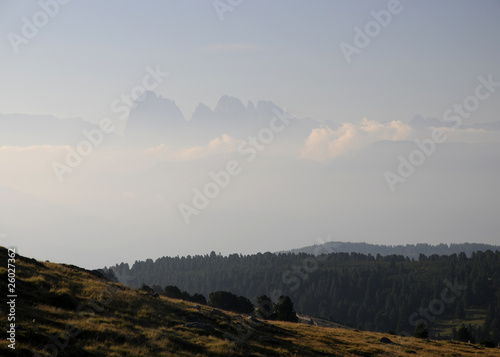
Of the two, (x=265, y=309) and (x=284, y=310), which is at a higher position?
(x=265, y=309)

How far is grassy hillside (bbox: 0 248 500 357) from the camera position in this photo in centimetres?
2505

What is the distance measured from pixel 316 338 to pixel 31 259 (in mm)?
31980

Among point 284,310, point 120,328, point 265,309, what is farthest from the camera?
point 284,310

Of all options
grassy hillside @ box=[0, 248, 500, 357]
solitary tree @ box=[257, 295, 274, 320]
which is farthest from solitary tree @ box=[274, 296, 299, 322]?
grassy hillside @ box=[0, 248, 500, 357]

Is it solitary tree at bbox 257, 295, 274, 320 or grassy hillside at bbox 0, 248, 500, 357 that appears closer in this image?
grassy hillside at bbox 0, 248, 500, 357

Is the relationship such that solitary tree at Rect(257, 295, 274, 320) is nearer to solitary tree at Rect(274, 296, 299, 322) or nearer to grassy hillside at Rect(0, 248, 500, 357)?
solitary tree at Rect(274, 296, 299, 322)

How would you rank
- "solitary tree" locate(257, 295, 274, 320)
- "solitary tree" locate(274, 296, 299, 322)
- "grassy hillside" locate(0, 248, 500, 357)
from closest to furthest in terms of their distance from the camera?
"grassy hillside" locate(0, 248, 500, 357), "solitary tree" locate(257, 295, 274, 320), "solitary tree" locate(274, 296, 299, 322)

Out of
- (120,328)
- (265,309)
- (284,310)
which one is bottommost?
(284,310)

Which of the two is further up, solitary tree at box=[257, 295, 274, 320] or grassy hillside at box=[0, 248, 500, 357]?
grassy hillside at box=[0, 248, 500, 357]

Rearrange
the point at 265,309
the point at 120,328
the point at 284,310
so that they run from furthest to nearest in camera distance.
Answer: the point at 284,310
the point at 265,309
the point at 120,328

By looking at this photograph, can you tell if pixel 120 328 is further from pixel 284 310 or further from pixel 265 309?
pixel 284 310

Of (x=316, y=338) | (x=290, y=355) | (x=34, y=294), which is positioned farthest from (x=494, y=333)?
(x=34, y=294)

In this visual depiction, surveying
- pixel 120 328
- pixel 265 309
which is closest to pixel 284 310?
pixel 265 309

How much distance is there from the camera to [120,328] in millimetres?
30031
